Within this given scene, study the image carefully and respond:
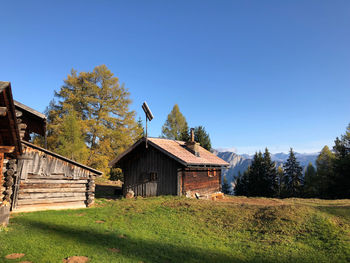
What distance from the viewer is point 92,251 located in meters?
7.16

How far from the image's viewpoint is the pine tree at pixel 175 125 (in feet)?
152

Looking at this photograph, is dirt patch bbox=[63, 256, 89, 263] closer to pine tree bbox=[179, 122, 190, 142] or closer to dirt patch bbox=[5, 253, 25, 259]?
dirt patch bbox=[5, 253, 25, 259]

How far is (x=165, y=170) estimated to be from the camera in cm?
1953

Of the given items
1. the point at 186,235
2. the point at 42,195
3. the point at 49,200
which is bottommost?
the point at 186,235

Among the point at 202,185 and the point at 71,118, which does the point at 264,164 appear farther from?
the point at 71,118

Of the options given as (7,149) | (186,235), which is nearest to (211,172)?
(186,235)

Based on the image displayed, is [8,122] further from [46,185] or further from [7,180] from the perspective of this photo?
[46,185]

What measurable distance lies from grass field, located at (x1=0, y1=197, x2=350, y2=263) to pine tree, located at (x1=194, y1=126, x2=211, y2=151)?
28.8m

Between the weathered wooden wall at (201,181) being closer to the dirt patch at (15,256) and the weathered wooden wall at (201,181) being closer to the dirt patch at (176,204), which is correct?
the dirt patch at (176,204)

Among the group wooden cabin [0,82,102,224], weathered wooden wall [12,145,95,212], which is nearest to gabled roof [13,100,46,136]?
wooden cabin [0,82,102,224]

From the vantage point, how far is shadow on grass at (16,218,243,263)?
704 centimetres

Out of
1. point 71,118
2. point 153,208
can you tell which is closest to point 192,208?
point 153,208

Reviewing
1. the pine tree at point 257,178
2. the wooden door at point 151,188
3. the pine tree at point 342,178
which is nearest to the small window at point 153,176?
the wooden door at point 151,188

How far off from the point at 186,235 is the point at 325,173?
138 ft
